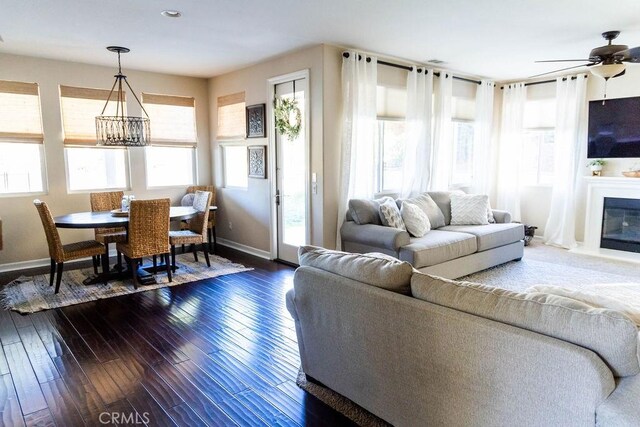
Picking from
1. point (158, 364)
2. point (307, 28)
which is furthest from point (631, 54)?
point (158, 364)

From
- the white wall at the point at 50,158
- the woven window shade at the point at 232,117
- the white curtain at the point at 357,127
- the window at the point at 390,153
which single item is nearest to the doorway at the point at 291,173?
the white curtain at the point at 357,127

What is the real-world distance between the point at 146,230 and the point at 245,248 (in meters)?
2.09

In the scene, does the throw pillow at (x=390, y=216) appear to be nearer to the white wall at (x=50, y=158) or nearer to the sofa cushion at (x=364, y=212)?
the sofa cushion at (x=364, y=212)

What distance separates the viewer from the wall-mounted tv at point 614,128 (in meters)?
5.77

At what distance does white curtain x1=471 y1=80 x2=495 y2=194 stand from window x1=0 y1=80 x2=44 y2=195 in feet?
21.3

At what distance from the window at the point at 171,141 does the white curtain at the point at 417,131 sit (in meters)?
3.49

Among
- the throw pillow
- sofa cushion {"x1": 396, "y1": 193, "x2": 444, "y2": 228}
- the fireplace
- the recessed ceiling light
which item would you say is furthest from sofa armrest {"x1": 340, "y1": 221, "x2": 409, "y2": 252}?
the fireplace

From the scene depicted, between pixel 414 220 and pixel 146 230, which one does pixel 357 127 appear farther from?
pixel 146 230

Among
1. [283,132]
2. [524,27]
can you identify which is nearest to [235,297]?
[283,132]

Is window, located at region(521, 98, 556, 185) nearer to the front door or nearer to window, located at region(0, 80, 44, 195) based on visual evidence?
the front door

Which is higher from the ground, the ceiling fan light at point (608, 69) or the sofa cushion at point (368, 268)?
the ceiling fan light at point (608, 69)

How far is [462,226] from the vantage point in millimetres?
5512

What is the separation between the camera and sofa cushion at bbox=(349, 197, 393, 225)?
4879 mm

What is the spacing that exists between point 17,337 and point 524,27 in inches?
214
